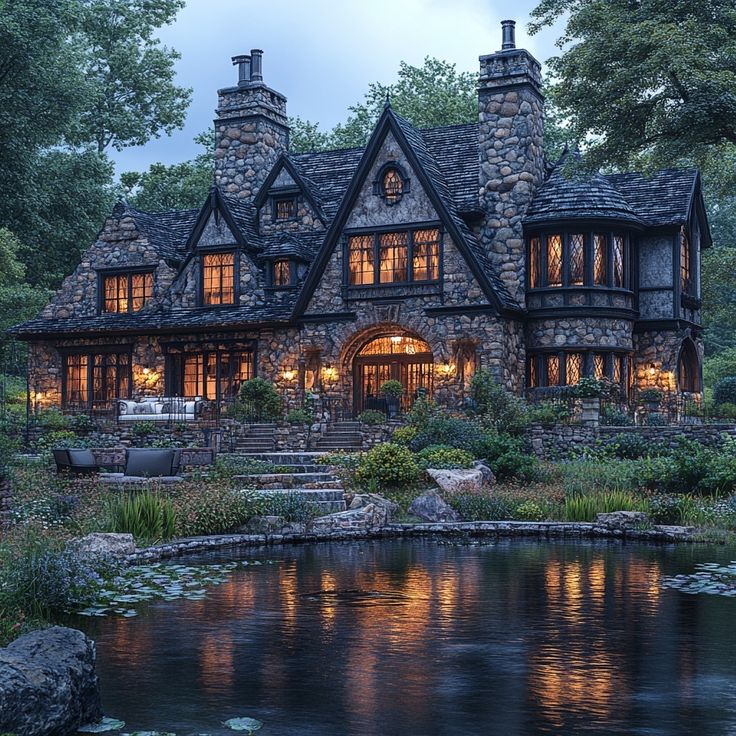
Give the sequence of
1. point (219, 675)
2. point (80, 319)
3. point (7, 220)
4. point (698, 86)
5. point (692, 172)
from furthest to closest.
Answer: point (7, 220) < point (80, 319) < point (692, 172) < point (698, 86) < point (219, 675)

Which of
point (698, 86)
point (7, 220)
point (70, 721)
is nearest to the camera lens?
point (70, 721)

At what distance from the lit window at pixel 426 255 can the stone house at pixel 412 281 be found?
62mm

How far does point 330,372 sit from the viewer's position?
34.0 metres

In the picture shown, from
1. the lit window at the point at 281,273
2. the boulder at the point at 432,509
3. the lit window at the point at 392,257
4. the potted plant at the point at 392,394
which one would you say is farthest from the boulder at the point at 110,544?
the lit window at the point at 281,273

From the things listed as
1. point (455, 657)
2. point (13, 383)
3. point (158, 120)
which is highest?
point (158, 120)

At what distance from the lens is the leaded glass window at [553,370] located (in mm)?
32594

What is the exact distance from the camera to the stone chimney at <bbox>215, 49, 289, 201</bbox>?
38.7 m

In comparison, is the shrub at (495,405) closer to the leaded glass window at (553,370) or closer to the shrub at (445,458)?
the leaded glass window at (553,370)

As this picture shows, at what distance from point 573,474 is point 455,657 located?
14.3m

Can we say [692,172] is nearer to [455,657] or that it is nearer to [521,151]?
[521,151]

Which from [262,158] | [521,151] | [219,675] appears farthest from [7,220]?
[219,675]

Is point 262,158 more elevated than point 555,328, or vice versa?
point 262,158

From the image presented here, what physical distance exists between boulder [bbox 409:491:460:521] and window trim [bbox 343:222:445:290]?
12894mm

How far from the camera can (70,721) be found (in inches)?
289
